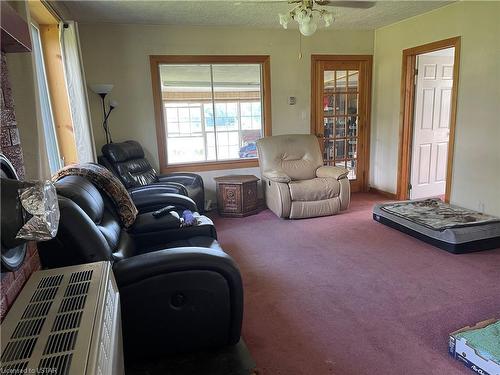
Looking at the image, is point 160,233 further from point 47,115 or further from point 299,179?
point 299,179

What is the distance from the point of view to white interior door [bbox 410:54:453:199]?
14.5 ft

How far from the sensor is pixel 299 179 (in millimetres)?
4316

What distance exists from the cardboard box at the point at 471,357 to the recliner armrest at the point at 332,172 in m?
2.46

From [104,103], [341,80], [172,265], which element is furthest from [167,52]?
[172,265]

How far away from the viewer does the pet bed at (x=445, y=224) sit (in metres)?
2.90

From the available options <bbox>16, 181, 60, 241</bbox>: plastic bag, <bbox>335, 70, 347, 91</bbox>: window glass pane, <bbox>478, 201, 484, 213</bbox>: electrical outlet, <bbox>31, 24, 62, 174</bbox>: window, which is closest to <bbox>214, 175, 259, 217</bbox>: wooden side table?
<bbox>31, 24, 62, 174</bbox>: window

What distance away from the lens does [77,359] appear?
0.80 metres

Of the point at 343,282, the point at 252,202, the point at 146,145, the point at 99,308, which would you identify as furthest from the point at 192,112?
the point at 99,308

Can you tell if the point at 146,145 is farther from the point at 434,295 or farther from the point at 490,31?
the point at 490,31

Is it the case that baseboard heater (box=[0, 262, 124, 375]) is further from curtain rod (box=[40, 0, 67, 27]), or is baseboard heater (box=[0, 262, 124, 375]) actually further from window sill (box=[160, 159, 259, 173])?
window sill (box=[160, 159, 259, 173])

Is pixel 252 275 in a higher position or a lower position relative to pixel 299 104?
lower

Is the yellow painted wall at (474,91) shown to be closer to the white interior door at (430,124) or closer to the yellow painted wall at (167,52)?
the white interior door at (430,124)

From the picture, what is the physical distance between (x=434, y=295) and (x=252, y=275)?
4.18 feet

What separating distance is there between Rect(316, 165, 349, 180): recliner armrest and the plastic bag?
3477 mm
